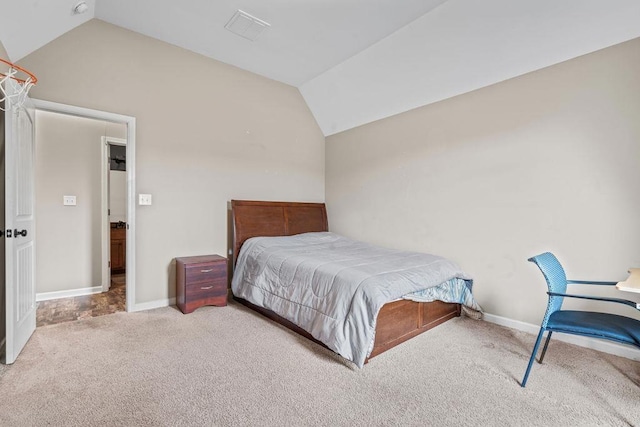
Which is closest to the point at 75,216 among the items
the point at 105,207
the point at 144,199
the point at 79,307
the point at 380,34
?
the point at 105,207

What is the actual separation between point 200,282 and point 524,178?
3424mm

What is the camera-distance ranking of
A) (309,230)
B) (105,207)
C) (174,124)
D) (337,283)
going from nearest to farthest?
(337,283) → (174,124) → (105,207) → (309,230)

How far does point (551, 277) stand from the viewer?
2055 millimetres

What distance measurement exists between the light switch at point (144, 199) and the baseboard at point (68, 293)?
1.66 m

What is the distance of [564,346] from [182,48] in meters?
4.89

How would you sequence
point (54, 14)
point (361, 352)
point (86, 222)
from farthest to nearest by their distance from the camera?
point (86, 222), point (54, 14), point (361, 352)

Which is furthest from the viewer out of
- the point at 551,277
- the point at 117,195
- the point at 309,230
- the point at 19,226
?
the point at 117,195

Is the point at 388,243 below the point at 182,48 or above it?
below

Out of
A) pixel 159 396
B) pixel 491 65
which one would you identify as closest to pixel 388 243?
pixel 491 65

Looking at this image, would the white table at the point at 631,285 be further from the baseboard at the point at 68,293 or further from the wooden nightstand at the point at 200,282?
the baseboard at the point at 68,293

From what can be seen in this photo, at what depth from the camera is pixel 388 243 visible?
161 inches

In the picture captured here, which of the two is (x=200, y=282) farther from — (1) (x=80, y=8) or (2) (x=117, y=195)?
(2) (x=117, y=195)

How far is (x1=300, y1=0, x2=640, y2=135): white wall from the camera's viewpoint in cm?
238

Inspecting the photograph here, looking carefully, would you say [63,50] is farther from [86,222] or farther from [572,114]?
[572,114]
